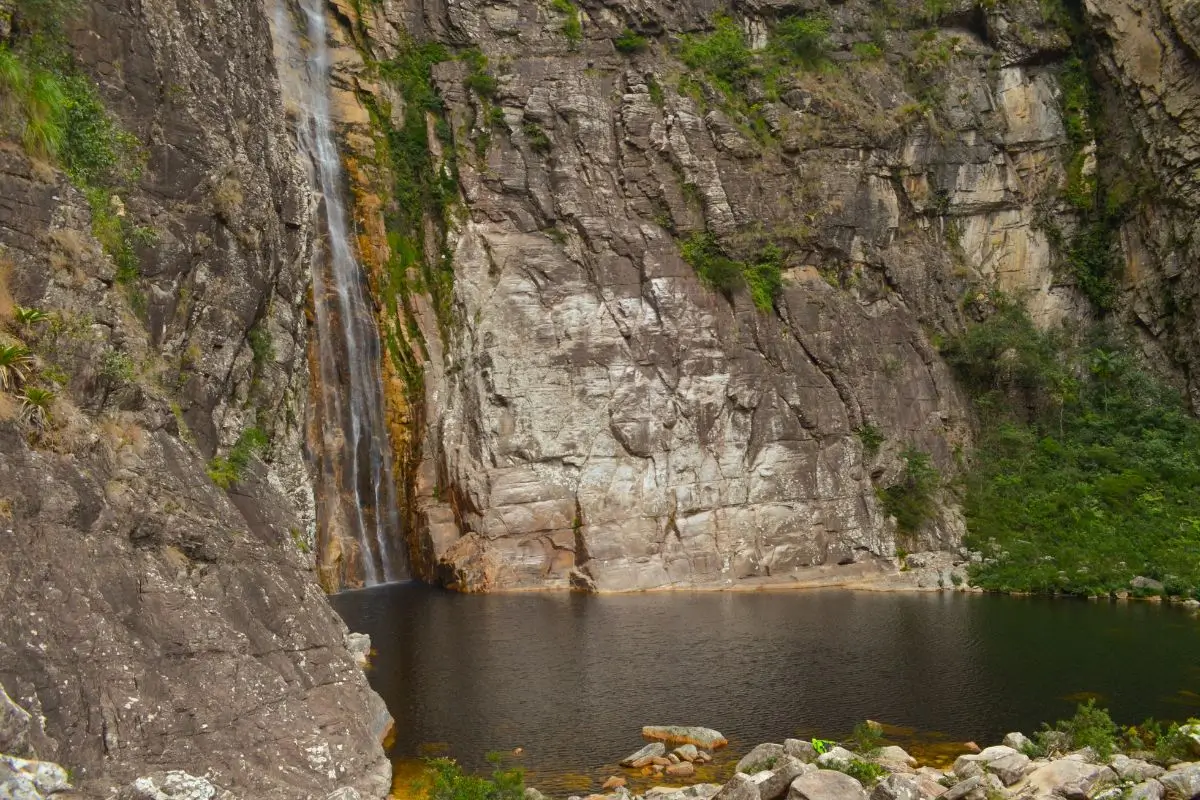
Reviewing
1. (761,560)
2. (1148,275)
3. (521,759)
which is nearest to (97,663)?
(521,759)

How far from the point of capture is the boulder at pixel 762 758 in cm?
1453

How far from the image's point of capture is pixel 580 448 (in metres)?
37.7

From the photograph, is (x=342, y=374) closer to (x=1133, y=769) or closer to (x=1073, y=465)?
(x=1133, y=769)

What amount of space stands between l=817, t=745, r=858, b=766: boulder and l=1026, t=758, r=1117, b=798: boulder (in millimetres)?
2523

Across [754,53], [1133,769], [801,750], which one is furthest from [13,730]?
[754,53]

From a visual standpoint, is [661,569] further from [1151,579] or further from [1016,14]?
[1016,14]

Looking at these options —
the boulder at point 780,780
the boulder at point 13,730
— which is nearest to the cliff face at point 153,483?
the boulder at point 13,730

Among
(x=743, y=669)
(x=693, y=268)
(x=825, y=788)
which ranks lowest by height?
(x=743, y=669)

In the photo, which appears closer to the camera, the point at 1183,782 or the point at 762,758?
the point at 1183,782

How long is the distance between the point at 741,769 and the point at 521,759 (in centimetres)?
384

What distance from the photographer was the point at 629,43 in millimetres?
45438

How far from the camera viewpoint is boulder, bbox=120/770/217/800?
9000 millimetres

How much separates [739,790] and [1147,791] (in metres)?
5.42

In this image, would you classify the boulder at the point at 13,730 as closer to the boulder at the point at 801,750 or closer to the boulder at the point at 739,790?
the boulder at the point at 739,790
